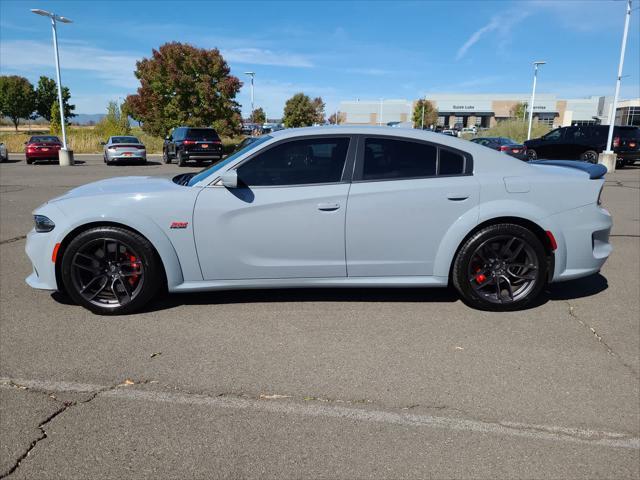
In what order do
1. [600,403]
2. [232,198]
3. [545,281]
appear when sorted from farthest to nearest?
[545,281], [232,198], [600,403]

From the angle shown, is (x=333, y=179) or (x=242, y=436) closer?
(x=242, y=436)

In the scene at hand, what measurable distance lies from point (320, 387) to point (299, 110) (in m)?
61.0

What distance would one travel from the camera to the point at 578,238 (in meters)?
4.32

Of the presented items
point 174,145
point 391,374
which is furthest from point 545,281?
point 174,145

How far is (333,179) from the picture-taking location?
418 cm

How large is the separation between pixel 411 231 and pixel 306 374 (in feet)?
5.31

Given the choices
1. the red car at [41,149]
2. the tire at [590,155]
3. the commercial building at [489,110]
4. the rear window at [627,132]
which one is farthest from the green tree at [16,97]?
the rear window at [627,132]

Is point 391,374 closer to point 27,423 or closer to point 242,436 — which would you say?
point 242,436

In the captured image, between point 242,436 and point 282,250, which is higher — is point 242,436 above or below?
below

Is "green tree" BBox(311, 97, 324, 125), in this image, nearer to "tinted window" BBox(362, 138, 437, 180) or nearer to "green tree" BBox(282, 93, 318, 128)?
"green tree" BBox(282, 93, 318, 128)

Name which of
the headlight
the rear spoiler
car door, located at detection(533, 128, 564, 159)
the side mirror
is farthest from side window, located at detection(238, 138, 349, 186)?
car door, located at detection(533, 128, 564, 159)

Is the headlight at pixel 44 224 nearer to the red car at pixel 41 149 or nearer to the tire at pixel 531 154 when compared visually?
the tire at pixel 531 154

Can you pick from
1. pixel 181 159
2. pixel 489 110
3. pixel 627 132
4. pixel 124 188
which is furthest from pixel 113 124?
pixel 489 110

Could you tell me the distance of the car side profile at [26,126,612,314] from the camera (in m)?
4.06
